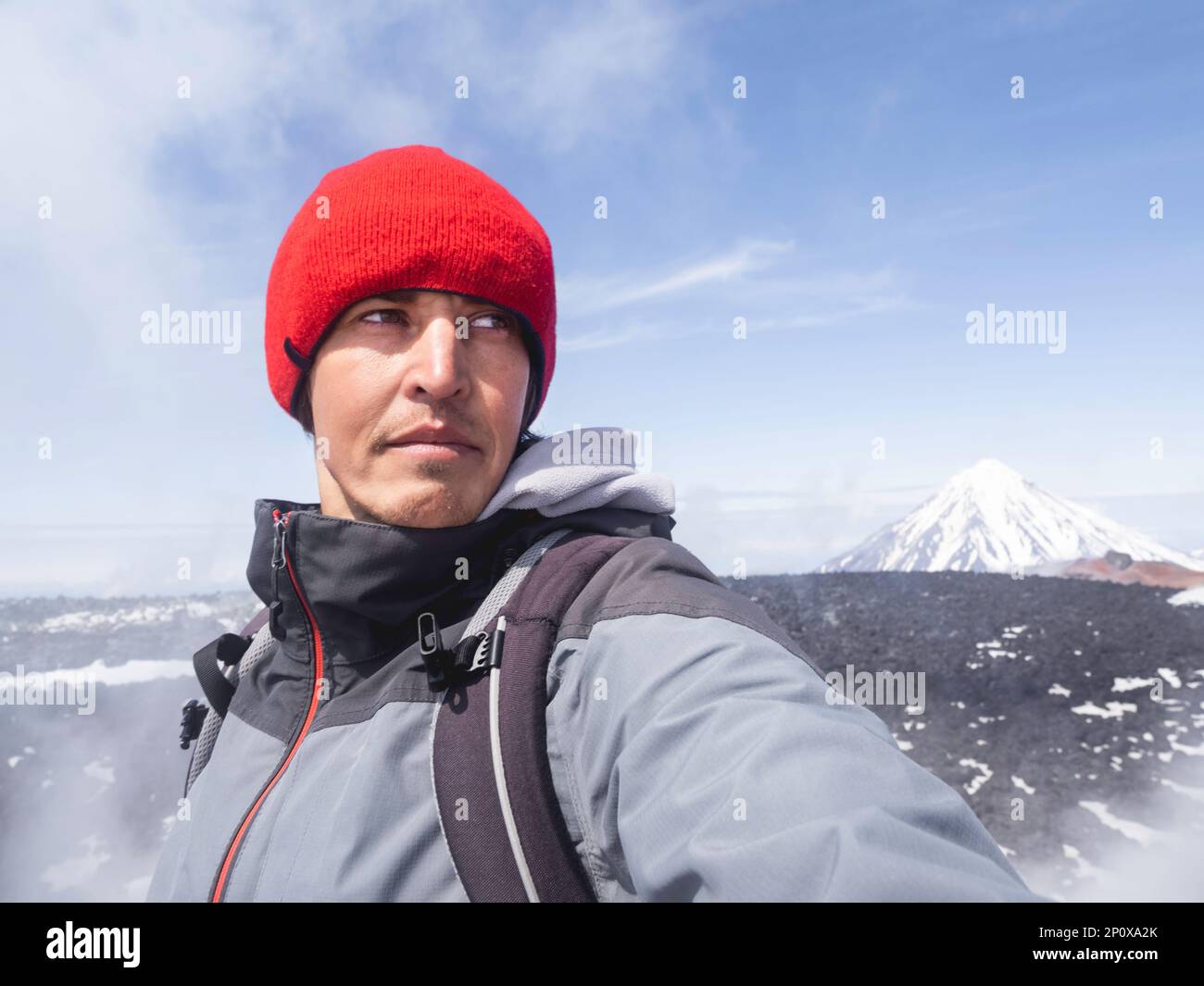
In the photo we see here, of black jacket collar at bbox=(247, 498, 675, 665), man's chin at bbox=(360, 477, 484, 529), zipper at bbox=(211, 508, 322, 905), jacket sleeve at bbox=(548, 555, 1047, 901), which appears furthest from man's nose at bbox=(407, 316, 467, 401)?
jacket sleeve at bbox=(548, 555, 1047, 901)

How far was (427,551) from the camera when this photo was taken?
1924 mm

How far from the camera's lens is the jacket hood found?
193cm

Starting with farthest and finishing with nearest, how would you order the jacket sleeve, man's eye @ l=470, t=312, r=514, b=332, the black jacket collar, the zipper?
man's eye @ l=470, t=312, r=514, b=332 < the black jacket collar < the zipper < the jacket sleeve

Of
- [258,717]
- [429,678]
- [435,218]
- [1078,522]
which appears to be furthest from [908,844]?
[1078,522]

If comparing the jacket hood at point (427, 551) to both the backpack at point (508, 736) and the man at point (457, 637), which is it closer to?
the man at point (457, 637)

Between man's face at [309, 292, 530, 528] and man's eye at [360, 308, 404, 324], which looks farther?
man's eye at [360, 308, 404, 324]

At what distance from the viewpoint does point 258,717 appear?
6.95 feet

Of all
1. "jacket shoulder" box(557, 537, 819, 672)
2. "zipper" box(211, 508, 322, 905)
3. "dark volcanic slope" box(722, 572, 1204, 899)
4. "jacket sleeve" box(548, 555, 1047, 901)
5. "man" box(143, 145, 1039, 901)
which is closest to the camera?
"jacket sleeve" box(548, 555, 1047, 901)

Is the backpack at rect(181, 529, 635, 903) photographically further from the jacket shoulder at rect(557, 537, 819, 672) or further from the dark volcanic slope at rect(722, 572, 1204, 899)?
the dark volcanic slope at rect(722, 572, 1204, 899)

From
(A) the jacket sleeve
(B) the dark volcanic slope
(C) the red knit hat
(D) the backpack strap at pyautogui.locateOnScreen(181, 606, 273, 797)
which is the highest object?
(C) the red knit hat

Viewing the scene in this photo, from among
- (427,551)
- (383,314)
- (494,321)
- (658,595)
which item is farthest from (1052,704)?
(383,314)
